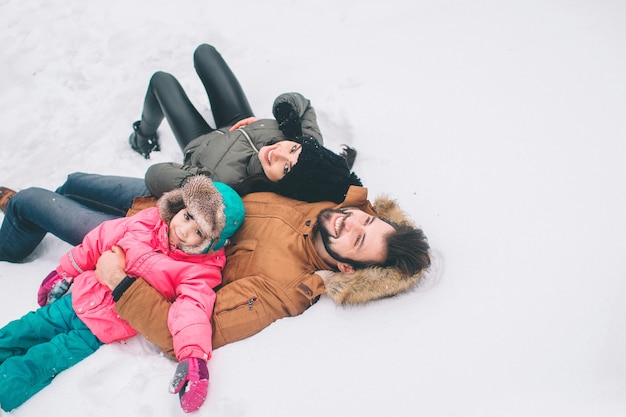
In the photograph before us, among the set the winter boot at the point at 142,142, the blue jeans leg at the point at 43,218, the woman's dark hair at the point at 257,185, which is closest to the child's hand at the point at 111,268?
the blue jeans leg at the point at 43,218

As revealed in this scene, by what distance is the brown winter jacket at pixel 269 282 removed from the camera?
6.43 ft

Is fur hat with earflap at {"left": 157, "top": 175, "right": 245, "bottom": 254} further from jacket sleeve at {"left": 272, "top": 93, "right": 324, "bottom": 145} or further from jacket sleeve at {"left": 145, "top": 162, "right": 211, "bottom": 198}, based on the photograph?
jacket sleeve at {"left": 272, "top": 93, "right": 324, "bottom": 145}

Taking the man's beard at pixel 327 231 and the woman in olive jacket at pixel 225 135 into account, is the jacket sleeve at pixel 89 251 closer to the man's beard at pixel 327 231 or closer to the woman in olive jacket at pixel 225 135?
the woman in olive jacket at pixel 225 135

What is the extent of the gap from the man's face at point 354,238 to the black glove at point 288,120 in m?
0.91

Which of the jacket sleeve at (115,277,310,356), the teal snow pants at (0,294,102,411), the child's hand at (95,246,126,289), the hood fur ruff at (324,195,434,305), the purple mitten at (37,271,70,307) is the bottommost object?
the teal snow pants at (0,294,102,411)

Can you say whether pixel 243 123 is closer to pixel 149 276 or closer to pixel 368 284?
pixel 149 276

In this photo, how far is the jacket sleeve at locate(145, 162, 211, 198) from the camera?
7.93 ft

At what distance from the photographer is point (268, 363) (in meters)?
1.86

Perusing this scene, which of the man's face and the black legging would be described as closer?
the man's face

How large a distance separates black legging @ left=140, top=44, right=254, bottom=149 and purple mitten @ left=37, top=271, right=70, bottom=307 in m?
1.29

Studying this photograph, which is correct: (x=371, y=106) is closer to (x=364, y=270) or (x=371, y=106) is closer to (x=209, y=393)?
(x=364, y=270)

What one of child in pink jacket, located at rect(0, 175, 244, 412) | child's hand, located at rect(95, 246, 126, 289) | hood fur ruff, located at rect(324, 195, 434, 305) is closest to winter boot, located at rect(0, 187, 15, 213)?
child in pink jacket, located at rect(0, 175, 244, 412)

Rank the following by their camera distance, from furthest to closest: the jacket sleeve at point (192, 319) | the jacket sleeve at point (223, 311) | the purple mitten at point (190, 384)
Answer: the jacket sleeve at point (223, 311), the jacket sleeve at point (192, 319), the purple mitten at point (190, 384)

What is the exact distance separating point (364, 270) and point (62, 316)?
157 centimetres
